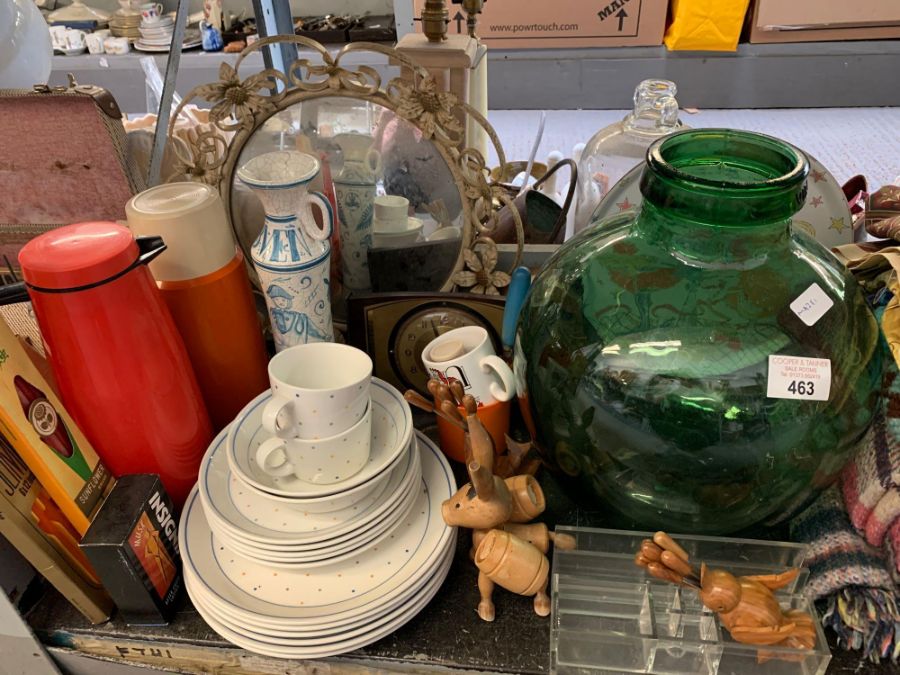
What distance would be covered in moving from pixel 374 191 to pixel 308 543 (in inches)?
15.7

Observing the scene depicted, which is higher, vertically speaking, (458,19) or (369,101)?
(369,101)

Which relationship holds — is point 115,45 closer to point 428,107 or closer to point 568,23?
point 568,23

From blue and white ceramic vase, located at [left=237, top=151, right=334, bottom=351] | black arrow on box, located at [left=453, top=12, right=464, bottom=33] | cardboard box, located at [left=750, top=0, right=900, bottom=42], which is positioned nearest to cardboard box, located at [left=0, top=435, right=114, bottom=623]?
blue and white ceramic vase, located at [left=237, top=151, right=334, bottom=351]

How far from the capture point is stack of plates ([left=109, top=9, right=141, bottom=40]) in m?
2.82

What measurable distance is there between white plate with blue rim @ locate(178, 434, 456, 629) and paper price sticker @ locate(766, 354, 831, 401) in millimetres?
286

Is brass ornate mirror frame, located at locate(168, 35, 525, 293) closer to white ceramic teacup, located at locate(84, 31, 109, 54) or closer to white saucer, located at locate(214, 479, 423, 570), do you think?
white saucer, located at locate(214, 479, 423, 570)

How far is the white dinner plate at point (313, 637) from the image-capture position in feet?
1.73

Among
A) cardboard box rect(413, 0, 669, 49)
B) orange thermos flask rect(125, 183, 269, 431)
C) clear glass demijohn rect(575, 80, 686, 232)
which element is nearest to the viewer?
orange thermos flask rect(125, 183, 269, 431)

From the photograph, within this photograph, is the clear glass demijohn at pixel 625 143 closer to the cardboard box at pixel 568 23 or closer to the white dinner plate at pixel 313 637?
the white dinner plate at pixel 313 637

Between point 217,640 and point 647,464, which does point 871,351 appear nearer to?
point 647,464

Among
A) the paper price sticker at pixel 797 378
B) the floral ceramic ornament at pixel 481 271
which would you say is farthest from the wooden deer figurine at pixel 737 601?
the floral ceramic ornament at pixel 481 271

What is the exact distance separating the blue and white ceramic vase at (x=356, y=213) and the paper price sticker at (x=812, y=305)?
0.45 m

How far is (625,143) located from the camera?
0.90 m

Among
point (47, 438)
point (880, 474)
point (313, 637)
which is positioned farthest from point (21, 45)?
point (880, 474)
